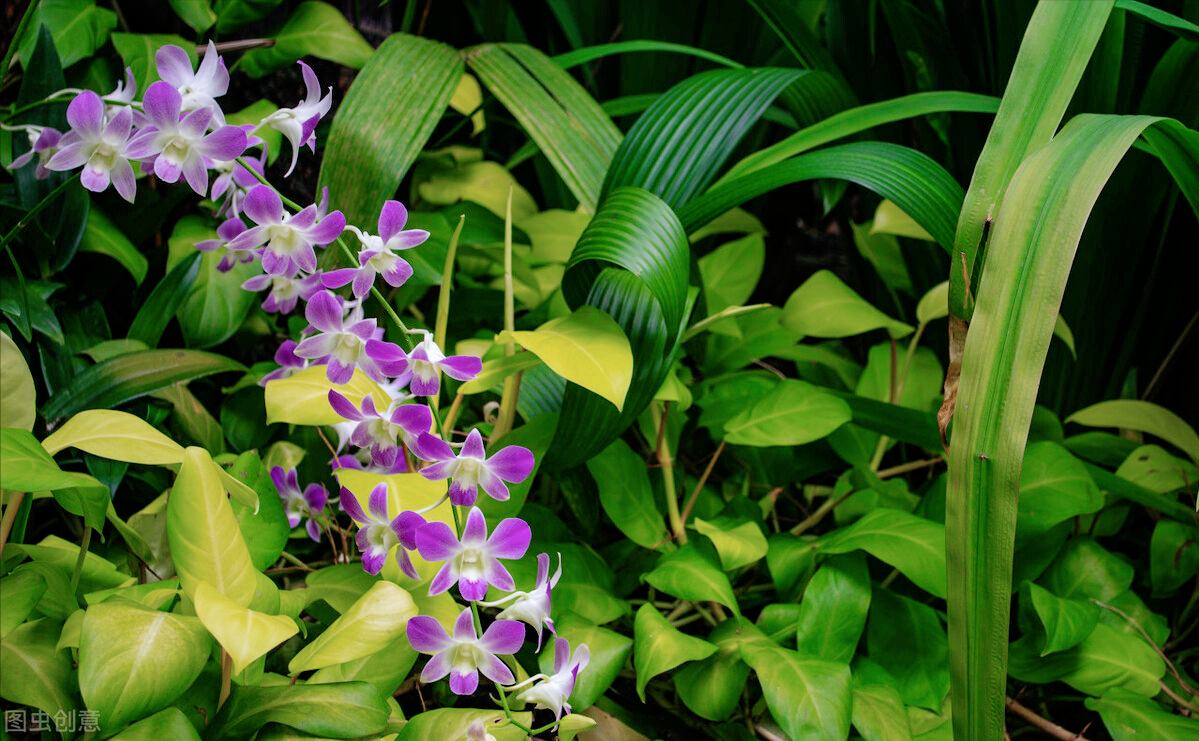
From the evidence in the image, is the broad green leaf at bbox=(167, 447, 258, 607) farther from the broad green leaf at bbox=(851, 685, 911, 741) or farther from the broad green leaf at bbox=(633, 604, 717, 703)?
the broad green leaf at bbox=(851, 685, 911, 741)

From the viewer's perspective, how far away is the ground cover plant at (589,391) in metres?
0.52

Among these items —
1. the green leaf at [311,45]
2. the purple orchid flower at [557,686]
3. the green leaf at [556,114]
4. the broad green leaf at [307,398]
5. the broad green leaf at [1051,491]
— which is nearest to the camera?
the purple orchid flower at [557,686]

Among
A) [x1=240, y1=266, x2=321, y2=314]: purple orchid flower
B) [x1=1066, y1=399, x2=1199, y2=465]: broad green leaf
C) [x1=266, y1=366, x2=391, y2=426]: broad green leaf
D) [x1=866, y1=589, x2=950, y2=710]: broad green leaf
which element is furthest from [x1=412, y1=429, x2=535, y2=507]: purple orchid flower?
[x1=1066, y1=399, x2=1199, y2=465]: broad green leaf

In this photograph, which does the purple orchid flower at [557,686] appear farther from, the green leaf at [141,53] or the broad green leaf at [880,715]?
the green leaf at [141,53]

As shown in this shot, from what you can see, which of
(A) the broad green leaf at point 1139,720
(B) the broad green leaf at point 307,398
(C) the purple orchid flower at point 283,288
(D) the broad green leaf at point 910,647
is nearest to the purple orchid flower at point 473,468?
(B) the broad green leaf at point 307,398

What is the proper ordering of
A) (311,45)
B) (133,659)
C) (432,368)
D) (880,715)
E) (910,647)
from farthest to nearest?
(311,45) → (910,647) → (880,715) → (432,368) → (133,659)

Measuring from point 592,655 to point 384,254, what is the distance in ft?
1.20

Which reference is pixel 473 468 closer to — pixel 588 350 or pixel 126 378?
pixel 588 350

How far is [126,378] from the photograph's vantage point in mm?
802

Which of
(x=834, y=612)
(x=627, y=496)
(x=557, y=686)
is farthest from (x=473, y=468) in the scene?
(x=834, y=612)

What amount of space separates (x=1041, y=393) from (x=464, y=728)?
0.90 m

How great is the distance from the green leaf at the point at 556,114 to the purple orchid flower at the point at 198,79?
37 centimetres

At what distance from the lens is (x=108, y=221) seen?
900 mm

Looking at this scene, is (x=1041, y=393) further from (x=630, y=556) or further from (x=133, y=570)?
(x=133, y=570)
